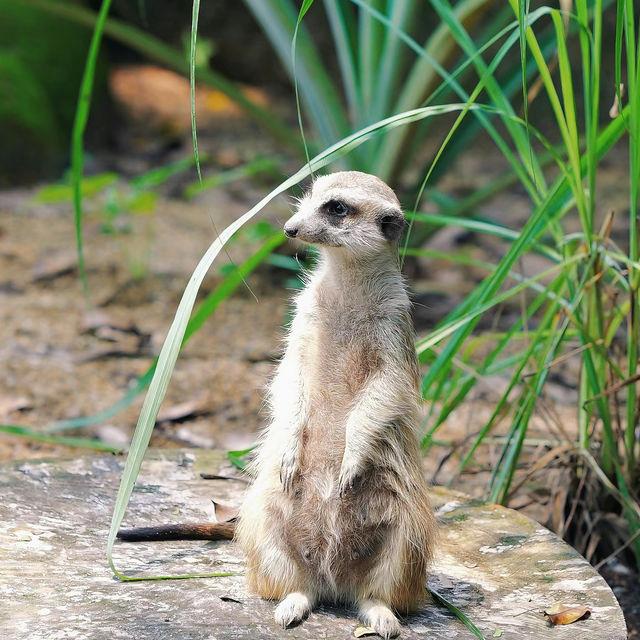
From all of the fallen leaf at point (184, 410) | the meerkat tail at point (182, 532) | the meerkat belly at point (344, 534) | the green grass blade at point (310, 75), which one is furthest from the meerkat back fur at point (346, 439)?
the green grass blade at point (310, 75)

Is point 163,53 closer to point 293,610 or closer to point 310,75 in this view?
point 310,75

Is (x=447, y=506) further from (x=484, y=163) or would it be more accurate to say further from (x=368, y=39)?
(x=484, y=163)

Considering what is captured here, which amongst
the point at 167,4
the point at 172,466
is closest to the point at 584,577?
the point at 172,466

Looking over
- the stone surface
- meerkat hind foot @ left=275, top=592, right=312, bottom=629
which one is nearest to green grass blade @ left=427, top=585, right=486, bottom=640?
the stone surface

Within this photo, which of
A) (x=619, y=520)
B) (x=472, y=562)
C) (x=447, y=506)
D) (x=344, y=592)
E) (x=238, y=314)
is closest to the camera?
(x=344, y=592)

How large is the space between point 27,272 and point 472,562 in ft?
12.5

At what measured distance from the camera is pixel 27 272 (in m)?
5.24

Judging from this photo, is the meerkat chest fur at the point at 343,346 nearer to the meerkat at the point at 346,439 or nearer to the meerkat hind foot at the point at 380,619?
the meerkat at the point at 346,439

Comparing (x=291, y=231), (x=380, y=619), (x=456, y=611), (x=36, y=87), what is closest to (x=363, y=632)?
(x=380, y=619)

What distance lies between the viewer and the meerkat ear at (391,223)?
187 centimetres

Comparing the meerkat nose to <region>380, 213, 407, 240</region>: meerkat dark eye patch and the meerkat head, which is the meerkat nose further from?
<region>380, 213, 407, 240</region>: meerkat dark eye patch

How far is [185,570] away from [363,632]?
0.43 metres

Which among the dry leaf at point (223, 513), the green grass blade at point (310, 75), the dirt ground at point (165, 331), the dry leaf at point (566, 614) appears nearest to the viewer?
the dry leaf at point (566, 614)

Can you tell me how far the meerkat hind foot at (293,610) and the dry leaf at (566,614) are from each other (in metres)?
0.46
